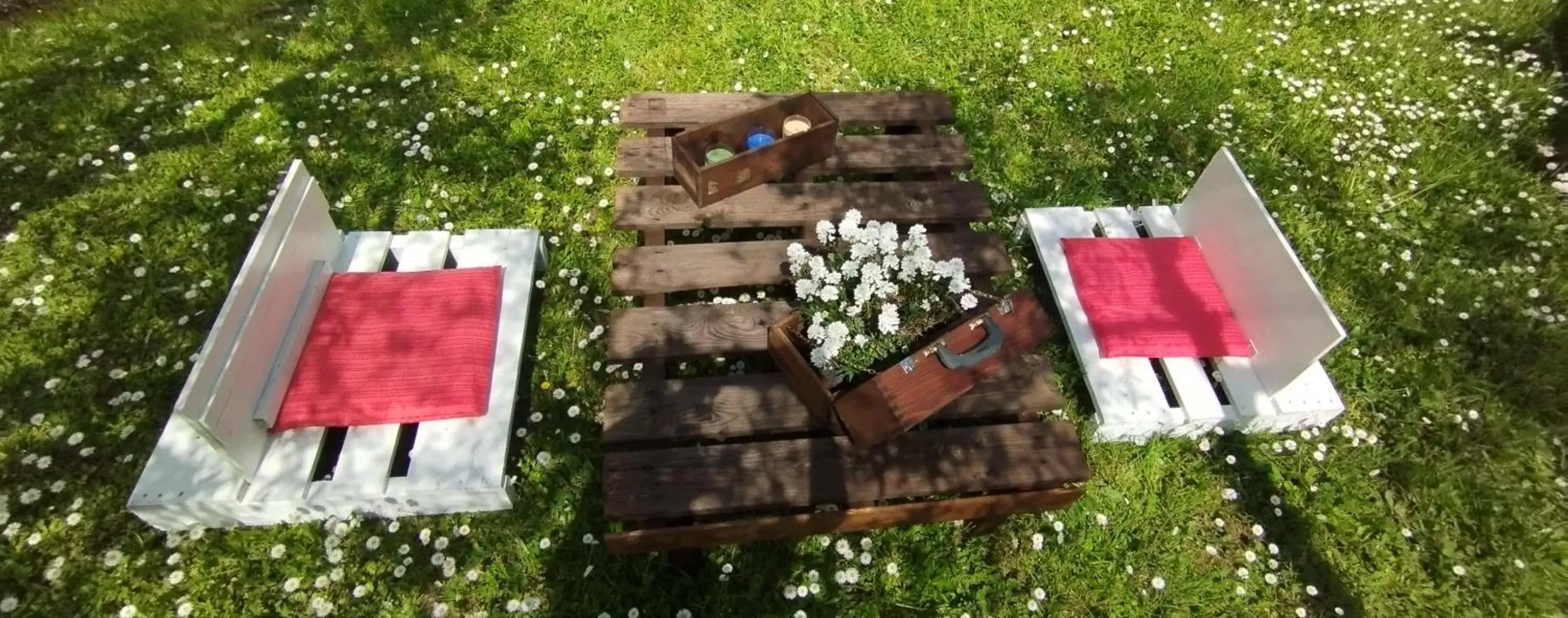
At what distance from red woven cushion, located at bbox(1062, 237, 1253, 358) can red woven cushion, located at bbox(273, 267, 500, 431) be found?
2.81 m

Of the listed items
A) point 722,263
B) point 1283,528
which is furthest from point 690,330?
point 1283,528

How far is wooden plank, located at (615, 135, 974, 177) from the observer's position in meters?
3.47

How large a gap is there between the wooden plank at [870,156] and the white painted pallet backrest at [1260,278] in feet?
3.94

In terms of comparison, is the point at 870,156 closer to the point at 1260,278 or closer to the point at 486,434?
the point at 1260,278

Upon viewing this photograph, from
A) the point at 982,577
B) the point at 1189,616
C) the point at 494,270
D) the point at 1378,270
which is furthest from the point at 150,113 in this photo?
the point at 1378,270

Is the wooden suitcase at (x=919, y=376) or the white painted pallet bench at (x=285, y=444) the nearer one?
the wooden suitcase at (x=919, y=376)

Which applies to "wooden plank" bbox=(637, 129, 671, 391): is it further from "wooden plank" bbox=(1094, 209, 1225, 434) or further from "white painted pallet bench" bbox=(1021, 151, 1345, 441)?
"wooden plank" bbox=(1094, 209, 1225, 434)

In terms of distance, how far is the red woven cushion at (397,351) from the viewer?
2.93 meters

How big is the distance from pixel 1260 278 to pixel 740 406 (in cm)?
242

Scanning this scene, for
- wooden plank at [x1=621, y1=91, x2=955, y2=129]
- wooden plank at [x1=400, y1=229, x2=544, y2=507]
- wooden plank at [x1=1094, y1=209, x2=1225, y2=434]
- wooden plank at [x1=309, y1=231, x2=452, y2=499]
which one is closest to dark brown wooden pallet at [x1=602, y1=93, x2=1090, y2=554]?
wooden plank at [x1=621, y1=91, x2=955, y2=129]

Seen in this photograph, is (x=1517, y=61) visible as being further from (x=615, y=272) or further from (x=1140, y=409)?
(x=615, y=272)

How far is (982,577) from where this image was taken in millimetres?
3008

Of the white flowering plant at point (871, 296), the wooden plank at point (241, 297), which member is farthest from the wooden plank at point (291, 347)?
the white flowering plant at point (871, 296)

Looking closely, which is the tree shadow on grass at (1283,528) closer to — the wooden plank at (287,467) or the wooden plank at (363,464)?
the wooden plank at (363,464)
